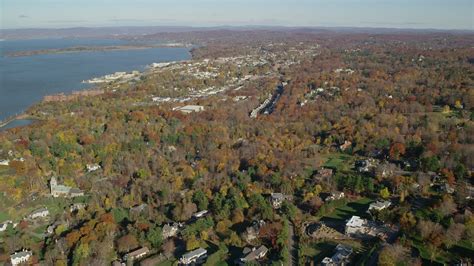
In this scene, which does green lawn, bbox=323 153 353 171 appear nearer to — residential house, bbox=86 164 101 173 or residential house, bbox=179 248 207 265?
residential house, bbox=179 248 207 265

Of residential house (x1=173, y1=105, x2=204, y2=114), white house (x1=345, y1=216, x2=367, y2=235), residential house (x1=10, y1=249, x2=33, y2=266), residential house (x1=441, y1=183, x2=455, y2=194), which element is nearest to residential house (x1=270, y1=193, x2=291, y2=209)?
white house (x1=345, y1=216, x2=367, y2=235)

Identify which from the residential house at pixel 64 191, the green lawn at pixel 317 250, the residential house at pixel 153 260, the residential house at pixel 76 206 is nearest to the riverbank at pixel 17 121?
the residential house at pixel 64 191

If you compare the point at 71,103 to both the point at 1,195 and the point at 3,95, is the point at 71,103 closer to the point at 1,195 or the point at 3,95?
the point at 3,95

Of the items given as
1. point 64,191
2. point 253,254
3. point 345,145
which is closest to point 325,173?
point 345,145

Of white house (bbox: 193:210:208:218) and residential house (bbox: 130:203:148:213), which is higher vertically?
white house (bbox: 193:210:208:218)

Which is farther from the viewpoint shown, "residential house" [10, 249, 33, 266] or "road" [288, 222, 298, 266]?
"residential house" [10, 249, 33, 266]

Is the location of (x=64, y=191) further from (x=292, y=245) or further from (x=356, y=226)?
(x=356, y=226)

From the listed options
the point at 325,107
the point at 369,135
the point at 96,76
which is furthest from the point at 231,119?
the point at 96,76
